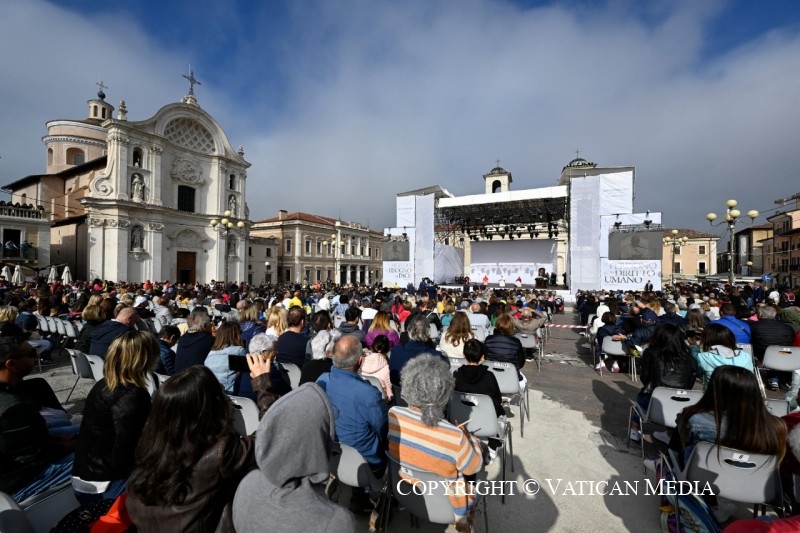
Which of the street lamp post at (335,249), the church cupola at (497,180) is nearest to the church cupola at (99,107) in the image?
the street lamp post at (335,249)

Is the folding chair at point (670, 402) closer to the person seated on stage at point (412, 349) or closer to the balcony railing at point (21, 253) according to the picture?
the person seated on stage at point (412, 349)

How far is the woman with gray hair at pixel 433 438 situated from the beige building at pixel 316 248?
124 feet

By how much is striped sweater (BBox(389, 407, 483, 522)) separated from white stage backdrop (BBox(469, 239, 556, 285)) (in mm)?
27314

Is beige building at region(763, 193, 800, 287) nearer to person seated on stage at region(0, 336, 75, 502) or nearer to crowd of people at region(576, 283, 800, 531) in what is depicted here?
crowd of people at region(576, 283, 800, 531)

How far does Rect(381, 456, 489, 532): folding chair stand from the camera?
187cm

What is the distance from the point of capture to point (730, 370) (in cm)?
211

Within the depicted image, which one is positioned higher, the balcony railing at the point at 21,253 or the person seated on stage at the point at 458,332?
the balcony railing at the point at 21,253

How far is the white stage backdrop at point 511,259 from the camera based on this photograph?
2742cm

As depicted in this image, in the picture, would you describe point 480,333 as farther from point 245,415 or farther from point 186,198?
point 186,198

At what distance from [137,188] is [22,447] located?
2665cm

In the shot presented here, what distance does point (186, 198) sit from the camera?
2673 centimetres

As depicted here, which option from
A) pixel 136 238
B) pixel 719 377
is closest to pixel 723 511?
pixel 719 377

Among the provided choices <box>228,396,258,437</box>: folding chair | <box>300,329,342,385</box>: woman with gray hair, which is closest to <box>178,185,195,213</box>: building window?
<box>300,329,342,385</box>: woman with gray hair

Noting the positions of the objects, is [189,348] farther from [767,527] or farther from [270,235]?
[270,235]
